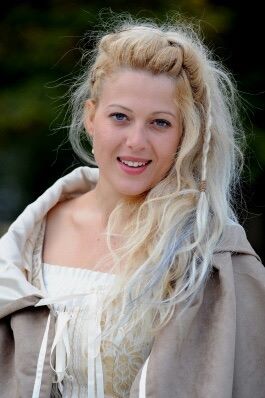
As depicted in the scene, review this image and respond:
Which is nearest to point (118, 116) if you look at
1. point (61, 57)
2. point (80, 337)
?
point (80, 337)

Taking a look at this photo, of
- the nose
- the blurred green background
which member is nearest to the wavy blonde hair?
the nose

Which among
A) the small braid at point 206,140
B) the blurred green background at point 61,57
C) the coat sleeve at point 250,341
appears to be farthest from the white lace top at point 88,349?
the blurred green background at point 61,57

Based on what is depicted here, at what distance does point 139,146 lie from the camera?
2.81 m

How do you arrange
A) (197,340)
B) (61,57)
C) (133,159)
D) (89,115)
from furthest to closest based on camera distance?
1. (61,57)
2. (89,115)
3. (133,159)
4. (197,340)

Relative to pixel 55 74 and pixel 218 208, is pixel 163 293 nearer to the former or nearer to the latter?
pixel 218 208

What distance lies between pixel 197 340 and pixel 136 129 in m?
0.63

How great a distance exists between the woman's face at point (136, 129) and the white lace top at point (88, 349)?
0.32m

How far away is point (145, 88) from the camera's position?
280cm

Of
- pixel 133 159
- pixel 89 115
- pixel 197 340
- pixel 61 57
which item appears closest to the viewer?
pixel 197 340

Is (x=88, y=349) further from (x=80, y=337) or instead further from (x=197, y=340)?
(x=197, y=340)

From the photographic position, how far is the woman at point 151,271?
107 inches

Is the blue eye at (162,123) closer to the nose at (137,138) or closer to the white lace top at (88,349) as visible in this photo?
the nose at (137,138)

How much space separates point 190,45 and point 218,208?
49 centimetres

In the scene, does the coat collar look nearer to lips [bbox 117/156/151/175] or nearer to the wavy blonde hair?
the wavy blonde hair
